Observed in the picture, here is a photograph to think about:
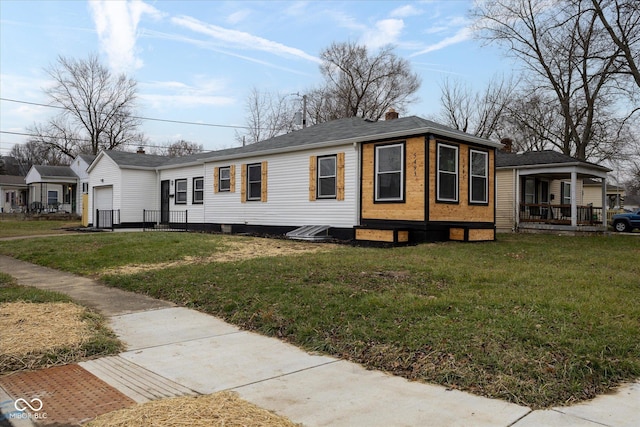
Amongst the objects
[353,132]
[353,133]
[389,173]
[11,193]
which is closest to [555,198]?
[353,132]

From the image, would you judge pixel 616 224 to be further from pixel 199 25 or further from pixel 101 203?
pixel 101 203

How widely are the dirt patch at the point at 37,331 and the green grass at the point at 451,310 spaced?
157cm

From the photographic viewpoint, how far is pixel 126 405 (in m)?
3.11

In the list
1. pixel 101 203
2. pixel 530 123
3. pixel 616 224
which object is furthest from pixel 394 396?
pixel 530 123

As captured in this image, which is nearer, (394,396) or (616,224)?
(394,396)

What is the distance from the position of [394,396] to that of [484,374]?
79 cm

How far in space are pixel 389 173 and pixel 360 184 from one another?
1.02 m

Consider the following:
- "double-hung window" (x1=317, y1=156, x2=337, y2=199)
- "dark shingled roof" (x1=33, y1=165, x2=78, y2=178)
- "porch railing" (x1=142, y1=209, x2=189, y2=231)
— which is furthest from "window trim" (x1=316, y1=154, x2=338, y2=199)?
"dark shingled roof" (x1=33, y1=165, x2=78, y2=178)

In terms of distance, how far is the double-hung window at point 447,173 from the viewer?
12.9 m

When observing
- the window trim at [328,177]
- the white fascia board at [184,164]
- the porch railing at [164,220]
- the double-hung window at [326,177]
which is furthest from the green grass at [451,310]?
the porch railing at [164,220]

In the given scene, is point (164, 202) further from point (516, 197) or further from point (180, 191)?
point (516, 197)

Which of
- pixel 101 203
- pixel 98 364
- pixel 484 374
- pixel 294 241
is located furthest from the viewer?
pixel 101 203

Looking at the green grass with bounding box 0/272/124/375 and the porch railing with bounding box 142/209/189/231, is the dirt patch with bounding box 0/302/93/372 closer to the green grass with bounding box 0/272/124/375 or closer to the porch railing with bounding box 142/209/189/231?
the green grass with bounding box 0/272/124/375

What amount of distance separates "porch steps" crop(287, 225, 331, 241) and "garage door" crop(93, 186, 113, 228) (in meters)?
11.8
